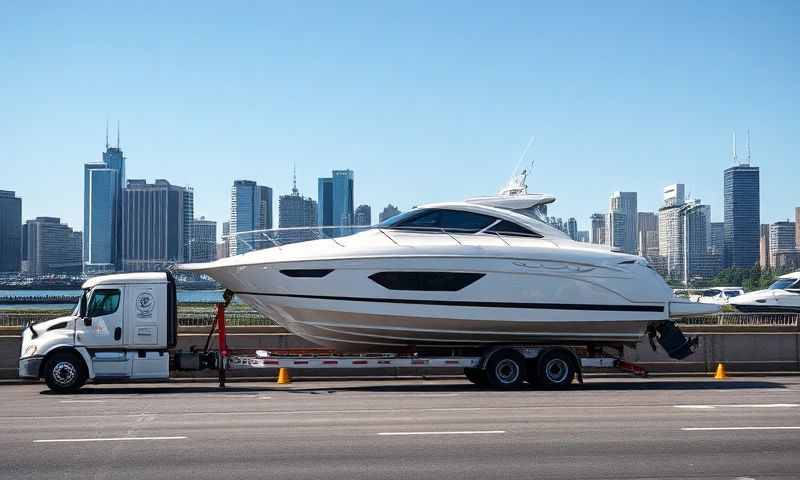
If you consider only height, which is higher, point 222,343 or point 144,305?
point 144,305

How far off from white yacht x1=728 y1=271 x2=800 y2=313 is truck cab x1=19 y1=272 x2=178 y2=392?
31.1 metres

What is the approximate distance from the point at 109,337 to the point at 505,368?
8.25 metres

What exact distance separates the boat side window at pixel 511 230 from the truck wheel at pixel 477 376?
10.3 ft

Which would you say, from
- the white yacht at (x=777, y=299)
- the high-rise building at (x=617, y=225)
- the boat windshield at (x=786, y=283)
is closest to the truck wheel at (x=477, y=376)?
the white yacht at (x=777, y=299)

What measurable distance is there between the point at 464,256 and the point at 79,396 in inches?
323

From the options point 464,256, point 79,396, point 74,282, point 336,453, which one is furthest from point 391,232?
point 74,282

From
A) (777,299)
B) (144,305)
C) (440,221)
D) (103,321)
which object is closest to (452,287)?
(440,221)

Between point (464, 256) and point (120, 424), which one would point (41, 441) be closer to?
point (120, 424)

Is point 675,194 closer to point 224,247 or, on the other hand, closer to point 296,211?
point 296,211

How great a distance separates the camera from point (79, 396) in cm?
1666

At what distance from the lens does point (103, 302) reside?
17.6 metres

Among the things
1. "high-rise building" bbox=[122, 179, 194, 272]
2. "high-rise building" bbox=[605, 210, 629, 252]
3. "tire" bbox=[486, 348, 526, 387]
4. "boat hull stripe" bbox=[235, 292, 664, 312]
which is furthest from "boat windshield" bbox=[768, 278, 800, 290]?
"high-rise building" bbox=[122, 179, 194, 272]

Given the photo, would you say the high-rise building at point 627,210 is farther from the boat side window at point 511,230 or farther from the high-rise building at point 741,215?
the boat side window at point 511,230

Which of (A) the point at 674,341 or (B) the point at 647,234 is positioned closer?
(A) the point at 674,341
